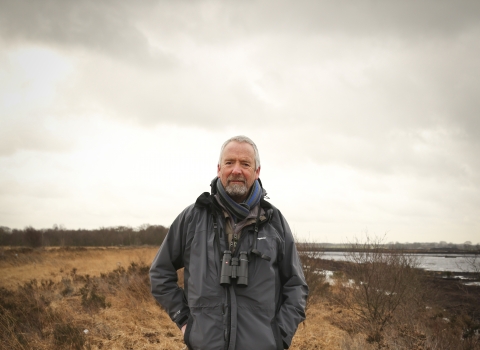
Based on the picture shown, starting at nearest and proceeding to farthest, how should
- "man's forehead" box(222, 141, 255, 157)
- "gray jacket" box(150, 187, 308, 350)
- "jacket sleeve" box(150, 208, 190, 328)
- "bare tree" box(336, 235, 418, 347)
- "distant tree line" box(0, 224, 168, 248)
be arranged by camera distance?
"gray jacket" box(150, 187, 308, 350)
"jacket sleeve" box(150, 208, 190, 328)
"man's forehead" box(222, 141, 255, 157)
"bare tree" box(336, 235, 418, 347)
"distant tree line" box(0, 224, 168, 248)

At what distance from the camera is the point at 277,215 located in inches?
98.6

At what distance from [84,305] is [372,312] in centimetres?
761

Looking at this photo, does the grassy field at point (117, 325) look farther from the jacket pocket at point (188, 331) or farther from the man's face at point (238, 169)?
the man's face at point (238, 169)

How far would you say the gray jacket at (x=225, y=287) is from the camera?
207 centimetres

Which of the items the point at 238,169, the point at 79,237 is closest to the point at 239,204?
the point at 238,169

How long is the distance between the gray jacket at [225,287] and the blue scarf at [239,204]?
8 centimetres

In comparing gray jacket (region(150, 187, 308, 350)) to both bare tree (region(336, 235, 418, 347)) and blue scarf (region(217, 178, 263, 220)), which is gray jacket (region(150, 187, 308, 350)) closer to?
blue scarf (region(217, 178, 263, 220))

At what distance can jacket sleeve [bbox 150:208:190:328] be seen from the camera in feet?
7.67

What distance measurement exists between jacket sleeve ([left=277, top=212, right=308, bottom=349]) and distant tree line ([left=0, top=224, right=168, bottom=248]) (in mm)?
48843

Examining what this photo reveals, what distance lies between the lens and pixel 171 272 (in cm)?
243

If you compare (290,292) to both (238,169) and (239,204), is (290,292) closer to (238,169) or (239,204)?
(239,204)

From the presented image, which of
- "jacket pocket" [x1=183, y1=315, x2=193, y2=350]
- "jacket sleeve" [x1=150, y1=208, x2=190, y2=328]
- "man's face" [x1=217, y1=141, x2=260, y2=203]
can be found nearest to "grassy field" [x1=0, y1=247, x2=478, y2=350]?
"jacket sleeve" [x1=150, y1=208, x2=190, y2=328]

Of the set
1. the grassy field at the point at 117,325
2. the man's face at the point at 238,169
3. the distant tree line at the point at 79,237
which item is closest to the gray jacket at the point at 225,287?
the man's face at the point at 238,169

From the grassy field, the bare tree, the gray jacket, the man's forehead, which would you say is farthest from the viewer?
the bare tree
